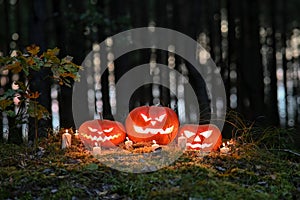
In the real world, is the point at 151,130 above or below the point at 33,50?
below

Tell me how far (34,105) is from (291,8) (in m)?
12.8

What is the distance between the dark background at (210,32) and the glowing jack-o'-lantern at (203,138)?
3.18 ft

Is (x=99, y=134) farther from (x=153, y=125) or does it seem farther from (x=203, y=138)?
(x=203, y=138)

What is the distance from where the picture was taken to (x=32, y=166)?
14.3 ft

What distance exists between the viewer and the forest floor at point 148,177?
379 cm

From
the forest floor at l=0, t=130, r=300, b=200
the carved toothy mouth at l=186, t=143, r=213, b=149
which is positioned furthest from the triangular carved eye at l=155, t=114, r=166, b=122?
the forest floor at l=0, t=130, r=300, b=200

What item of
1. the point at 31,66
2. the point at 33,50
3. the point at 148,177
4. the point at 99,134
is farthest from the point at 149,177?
the point at 33,50

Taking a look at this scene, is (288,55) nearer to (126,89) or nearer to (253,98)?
(253,98)

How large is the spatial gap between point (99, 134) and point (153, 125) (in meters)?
0.67

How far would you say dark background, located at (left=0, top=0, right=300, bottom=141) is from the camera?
28.1 feet

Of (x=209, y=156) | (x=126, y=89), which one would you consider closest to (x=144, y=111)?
(x=209, y=156)

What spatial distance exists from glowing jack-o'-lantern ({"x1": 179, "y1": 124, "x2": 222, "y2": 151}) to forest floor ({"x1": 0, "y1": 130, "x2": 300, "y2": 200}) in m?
0.19

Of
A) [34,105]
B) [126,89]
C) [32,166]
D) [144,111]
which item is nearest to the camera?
[32,166]

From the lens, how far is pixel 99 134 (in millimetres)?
5227
